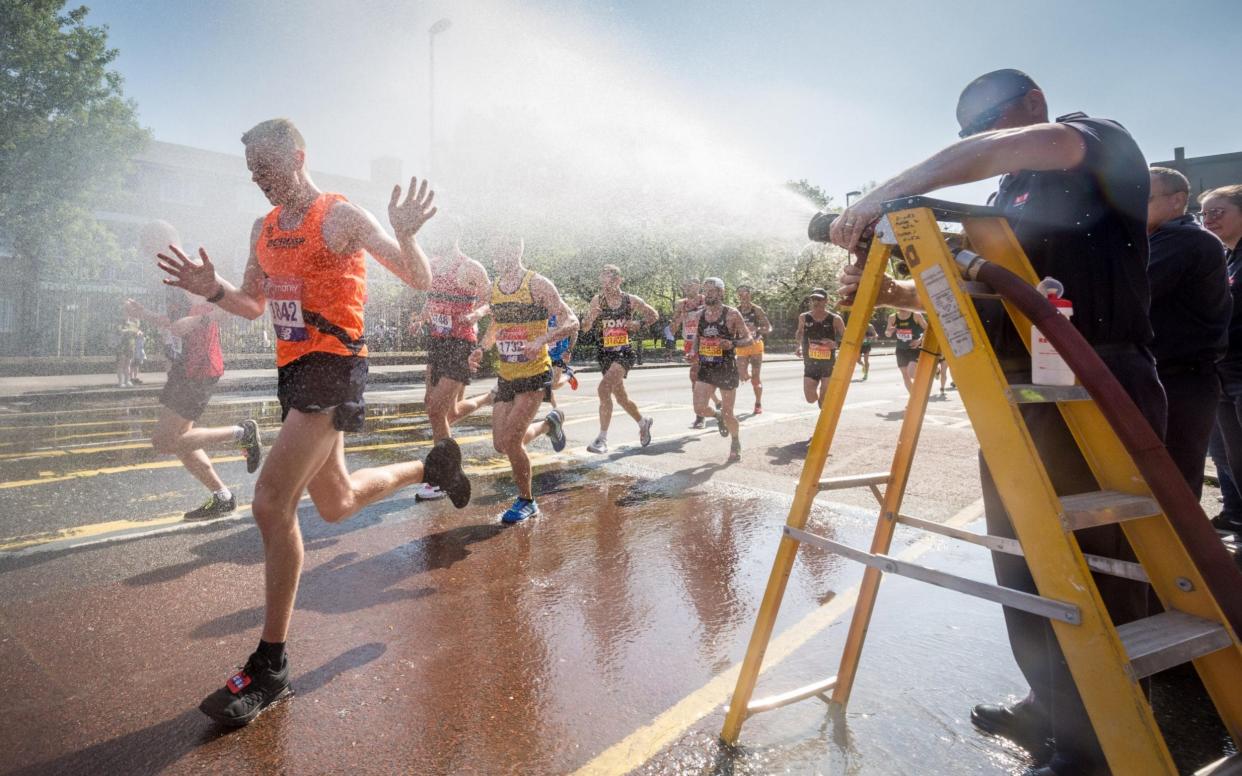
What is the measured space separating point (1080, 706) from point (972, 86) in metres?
1.88

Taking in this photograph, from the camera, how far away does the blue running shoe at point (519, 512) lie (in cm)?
474

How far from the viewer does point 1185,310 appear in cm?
312

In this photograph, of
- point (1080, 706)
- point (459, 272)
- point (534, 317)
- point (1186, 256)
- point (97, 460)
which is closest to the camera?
point (1080, 706)

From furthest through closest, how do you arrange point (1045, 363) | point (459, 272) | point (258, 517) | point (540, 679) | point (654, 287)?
point (654, 287)
point (459, 272)
point (540, 679)
point (258, 517)
point (1045, 363)

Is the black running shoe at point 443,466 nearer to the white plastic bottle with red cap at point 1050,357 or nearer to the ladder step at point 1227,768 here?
the white plastic bottle with red cap at point 1050,357

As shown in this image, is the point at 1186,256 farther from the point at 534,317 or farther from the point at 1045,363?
the point at 534,317

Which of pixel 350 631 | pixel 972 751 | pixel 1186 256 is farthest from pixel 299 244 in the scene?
pixel 1186 256

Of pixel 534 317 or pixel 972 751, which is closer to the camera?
pixel 972 751

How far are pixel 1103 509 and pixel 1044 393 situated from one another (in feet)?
0.98

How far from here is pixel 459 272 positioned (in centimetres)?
579

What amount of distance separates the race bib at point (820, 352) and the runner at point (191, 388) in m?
7.47

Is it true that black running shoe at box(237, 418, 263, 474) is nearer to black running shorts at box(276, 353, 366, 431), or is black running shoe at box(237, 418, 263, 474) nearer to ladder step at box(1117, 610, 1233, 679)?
black running shorts at box(276, 353, 366, 431)

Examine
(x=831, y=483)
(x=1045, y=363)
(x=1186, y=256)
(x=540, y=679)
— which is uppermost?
(x=1186, y=256)

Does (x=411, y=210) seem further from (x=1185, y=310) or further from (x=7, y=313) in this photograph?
(x=7, y=313)
